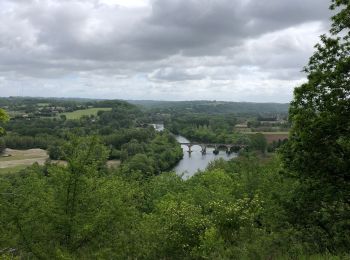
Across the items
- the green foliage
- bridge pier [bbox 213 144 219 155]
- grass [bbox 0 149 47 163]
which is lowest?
bridge pier [bbox 213 144 219 155]

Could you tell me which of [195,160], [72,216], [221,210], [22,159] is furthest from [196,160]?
[72,216]

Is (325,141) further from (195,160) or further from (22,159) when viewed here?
(195,160)

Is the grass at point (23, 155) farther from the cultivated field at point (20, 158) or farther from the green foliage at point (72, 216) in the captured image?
the green foliage at point (72, 216)

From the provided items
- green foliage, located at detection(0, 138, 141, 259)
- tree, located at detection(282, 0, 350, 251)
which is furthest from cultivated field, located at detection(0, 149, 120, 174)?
tree, located at detection(282, 0, 350, 251)

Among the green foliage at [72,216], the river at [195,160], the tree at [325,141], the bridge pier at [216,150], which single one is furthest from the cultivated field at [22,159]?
the tree at [325,141]

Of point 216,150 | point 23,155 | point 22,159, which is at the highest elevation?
point 22,159

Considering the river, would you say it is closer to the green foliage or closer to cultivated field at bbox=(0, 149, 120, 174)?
cultivated field at bbox=(0, 149, 120, 174)

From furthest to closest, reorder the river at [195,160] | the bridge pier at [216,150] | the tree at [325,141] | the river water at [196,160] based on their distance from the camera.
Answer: the bridge pier at [216,150], the river water at [196,160], the river at [195,160], the tree at [325,141]

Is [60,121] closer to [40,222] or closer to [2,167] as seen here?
[2,167]
